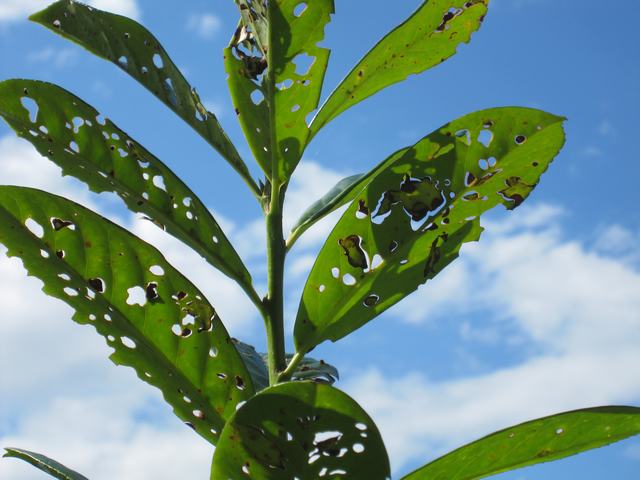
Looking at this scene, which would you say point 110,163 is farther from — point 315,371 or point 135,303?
point 315,371

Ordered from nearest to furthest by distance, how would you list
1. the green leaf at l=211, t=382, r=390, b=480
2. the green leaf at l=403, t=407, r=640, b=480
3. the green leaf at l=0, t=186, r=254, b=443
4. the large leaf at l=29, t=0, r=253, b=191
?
the green leaf at l=211, t=382, r=390, b=480 < the green leaf at l=403, t=407, r=640, b=480 < the green leaf at l=0, t=186, r=254, b=443 < the large leaf at l=29, t=0, r=253, b=191

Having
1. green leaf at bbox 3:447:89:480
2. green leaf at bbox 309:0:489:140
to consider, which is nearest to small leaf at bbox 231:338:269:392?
green leaf at bbox 3:447:89:480

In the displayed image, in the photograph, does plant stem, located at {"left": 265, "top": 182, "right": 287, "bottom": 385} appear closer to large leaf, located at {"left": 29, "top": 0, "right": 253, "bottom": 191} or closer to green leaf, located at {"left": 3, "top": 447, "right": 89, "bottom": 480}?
large leaf, located at {"left": 29, "top": 0, "right": 253, "bottom": 191}

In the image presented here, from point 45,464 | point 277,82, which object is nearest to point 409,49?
point 277,82

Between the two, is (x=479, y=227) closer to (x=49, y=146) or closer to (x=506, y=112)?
(x=506, y=112)

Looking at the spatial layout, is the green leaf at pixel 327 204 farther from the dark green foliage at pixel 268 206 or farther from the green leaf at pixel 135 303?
the green leaf at pixel 135 303

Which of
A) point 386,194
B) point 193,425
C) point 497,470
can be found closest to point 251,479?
point 193,425
